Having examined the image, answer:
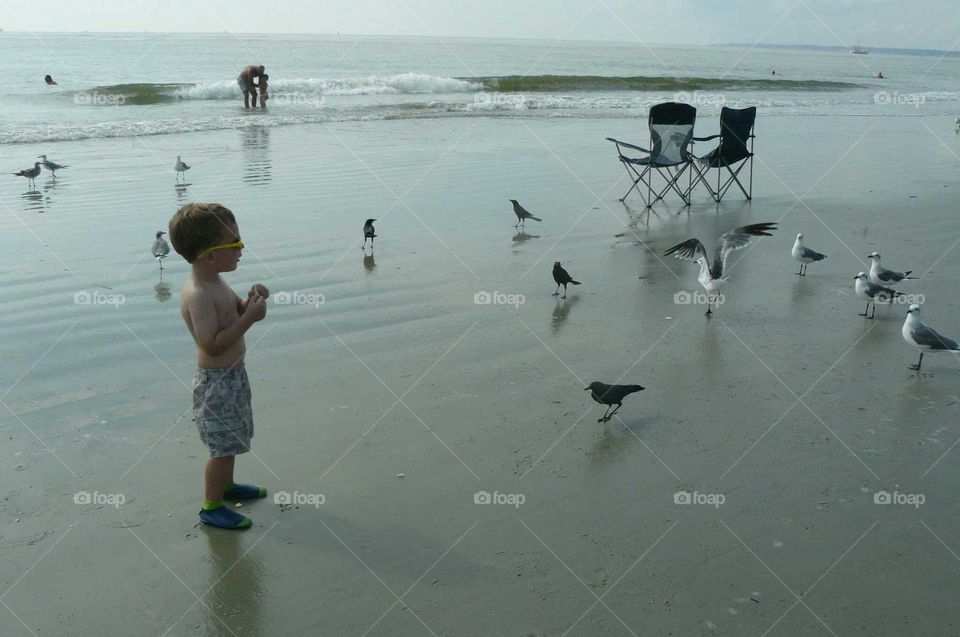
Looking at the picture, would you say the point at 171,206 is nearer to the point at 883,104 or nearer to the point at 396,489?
the point at 396,489

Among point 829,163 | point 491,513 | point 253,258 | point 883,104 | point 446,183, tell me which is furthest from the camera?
point 883,104

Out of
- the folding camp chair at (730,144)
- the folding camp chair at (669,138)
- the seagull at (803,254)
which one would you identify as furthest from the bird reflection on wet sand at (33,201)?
the folding camp chair at (730,144)

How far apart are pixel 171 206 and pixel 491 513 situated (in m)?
7.99

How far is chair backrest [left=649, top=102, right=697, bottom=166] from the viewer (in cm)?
1182

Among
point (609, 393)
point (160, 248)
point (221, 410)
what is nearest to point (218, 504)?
point (221, 410)

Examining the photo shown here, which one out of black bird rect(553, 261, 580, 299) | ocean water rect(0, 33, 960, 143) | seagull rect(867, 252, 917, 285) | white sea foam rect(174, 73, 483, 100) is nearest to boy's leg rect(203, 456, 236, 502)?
black bird rect(553, 261, 580, 299)

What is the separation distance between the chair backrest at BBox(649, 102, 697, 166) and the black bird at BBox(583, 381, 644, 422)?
24.7 feet

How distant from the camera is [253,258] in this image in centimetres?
823

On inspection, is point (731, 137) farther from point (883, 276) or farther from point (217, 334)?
point (217, 334)

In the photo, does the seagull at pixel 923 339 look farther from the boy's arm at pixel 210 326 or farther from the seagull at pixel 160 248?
the seagull at pixel 160 248

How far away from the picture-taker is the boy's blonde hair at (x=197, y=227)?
361cm

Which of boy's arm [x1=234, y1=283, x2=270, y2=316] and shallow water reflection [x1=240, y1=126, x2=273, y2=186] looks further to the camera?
shallow water reflection [x1=240, y1=126, x2=273, y2=186]

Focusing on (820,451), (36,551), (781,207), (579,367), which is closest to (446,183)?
(781,207)

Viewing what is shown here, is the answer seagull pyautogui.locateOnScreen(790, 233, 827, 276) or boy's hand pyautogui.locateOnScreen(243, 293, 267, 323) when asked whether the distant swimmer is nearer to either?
seagull pyautogui.locateOnScreen(790, 233, 827, 276)
